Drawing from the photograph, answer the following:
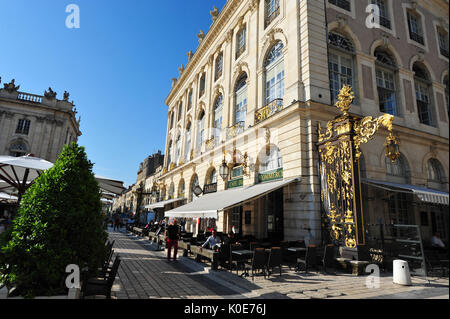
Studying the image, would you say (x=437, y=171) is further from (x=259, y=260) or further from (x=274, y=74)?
(x=274, y=74)

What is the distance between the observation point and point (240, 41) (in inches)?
695

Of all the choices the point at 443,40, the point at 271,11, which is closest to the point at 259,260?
the point at 443,40

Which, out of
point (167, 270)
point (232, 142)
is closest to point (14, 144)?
point (232, 142)

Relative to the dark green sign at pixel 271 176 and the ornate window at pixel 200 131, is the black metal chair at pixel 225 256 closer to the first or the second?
the dark green sign at pixel 271 176

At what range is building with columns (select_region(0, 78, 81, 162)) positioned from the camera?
34.8 meters

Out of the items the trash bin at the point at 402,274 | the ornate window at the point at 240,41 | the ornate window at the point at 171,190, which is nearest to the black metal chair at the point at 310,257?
the trash bin at the point at 402,274

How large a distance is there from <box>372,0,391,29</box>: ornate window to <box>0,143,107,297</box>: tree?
16271 millimetres

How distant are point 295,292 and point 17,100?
1780 inches

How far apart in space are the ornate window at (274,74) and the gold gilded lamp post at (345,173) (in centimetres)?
387

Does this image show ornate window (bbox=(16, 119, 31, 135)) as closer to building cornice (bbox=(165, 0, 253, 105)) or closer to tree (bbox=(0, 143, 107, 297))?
building cornice (bbox=(165, 0, 253, 105))

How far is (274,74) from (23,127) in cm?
3878

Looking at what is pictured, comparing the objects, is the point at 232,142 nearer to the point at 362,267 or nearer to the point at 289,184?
the point at 289,184

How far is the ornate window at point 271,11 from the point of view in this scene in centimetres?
1375

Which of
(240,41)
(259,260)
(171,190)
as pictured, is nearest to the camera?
(259,260)
